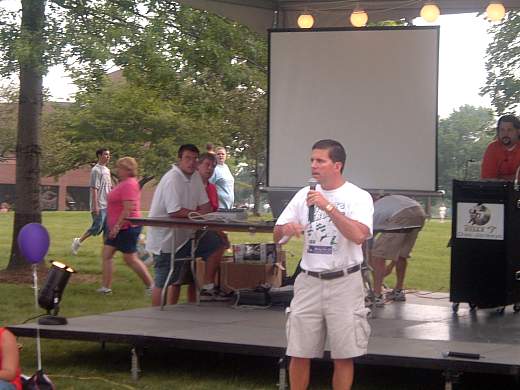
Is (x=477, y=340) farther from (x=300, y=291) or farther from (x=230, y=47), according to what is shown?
(x=230, y=47)

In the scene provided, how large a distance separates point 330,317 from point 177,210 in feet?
11.5

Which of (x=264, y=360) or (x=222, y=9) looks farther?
(x=222, y=9)

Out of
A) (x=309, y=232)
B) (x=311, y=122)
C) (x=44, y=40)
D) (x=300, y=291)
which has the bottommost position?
(x=300, y=291)

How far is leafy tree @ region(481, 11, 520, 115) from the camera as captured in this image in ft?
51.2

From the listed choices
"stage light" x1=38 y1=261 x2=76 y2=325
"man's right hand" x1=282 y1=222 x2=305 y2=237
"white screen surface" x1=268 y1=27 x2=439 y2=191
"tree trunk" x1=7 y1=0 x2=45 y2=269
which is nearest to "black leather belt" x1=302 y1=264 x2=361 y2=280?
"man's right hand" x1=282 y1=222 x2=305 y2=237

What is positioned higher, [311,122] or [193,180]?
[311,122]

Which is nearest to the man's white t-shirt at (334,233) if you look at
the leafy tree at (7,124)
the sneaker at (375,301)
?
the sneaker at (375,301)

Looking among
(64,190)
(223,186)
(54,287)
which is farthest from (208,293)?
(64,190)

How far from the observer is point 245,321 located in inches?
299

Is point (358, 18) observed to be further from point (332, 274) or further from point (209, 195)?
point (332, 274)

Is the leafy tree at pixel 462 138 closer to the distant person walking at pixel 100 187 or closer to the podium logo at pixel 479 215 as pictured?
the distant person walking at pixel 100 187

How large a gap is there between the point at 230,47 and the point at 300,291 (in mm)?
8149

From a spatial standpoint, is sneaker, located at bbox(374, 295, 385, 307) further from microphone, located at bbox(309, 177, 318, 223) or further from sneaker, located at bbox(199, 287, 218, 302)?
microphone, located at bbox(309, 177, 318, 223)

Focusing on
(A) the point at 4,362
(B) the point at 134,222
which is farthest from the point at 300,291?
(B) the point at 134,222
